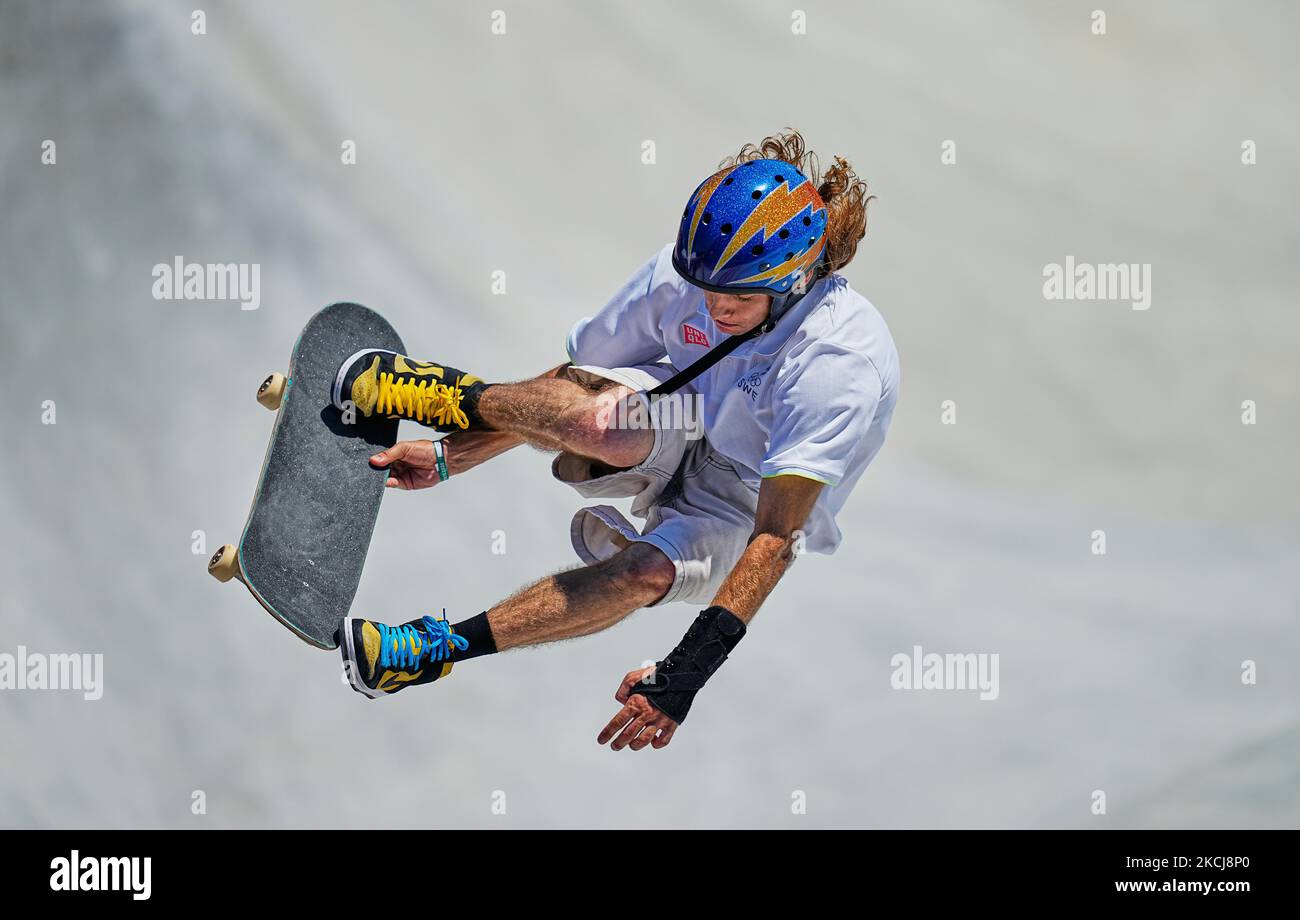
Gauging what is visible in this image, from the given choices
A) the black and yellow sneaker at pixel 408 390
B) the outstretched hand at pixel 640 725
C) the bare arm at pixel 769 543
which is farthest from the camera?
the black and yellow sneaker at pixel 408 390

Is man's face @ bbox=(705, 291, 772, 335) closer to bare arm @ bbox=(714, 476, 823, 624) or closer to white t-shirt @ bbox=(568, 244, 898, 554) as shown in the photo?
white t-shirt @ bbox=(568, 244, 898, 554)

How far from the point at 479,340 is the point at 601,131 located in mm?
1757

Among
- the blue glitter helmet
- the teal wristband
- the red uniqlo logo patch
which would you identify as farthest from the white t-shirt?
the teal wristband

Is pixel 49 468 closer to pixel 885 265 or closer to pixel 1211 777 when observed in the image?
pixel 885 265

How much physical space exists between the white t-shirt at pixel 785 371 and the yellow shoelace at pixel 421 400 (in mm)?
446

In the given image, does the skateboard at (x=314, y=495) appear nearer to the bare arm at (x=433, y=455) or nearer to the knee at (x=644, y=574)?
the bare arm at (x=433, y=455)

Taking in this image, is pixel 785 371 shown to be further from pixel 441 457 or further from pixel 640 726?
pixel 441 457

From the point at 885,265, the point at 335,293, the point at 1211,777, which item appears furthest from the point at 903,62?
the point at 1211,777

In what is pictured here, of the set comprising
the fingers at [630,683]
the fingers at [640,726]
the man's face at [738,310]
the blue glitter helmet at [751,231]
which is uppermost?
the blue glitter helmet at [751,231]

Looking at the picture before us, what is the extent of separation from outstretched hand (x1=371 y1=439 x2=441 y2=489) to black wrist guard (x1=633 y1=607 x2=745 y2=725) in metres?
1.43

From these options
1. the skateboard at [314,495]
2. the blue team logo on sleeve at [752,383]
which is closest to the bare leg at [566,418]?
the blue team logo on sleeve at [752,383]

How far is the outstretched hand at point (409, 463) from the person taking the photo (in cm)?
532

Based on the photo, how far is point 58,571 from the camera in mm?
8492

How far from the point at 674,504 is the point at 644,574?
1.35ft
